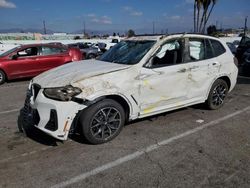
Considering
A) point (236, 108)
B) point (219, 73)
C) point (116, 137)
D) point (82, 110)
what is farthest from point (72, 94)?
point (236, 108)

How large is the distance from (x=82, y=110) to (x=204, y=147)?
1.94 metres

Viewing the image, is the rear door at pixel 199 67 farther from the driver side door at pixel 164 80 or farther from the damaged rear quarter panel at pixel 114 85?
the damaged rear quarter panel at pixel 114 85

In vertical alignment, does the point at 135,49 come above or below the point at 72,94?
above

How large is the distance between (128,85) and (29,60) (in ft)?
24.2

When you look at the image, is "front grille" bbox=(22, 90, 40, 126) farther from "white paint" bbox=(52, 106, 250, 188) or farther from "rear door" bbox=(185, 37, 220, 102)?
"rear door" bbox=(185, 37, 220, 102)

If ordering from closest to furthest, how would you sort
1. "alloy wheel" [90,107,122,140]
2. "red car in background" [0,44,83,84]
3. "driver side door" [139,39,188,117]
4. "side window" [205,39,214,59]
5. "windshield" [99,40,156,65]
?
"alloy wheel" [90,107,122,140] < "driver side door" [139,39,188,117] < "windshield" [99,40,156,65] < "side window" [205,39,214,59] < "red car in background" [0,44,83,84]

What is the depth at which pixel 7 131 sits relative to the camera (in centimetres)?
486

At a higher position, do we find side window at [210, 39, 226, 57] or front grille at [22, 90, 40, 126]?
side window at [210, 39, 226, 57]

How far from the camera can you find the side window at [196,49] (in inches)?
206

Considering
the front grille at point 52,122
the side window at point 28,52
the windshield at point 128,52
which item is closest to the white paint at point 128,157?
the front grille at point 52,122

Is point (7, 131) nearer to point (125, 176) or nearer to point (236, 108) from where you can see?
point (125, 176)

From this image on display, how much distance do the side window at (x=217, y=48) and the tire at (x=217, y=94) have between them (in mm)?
597

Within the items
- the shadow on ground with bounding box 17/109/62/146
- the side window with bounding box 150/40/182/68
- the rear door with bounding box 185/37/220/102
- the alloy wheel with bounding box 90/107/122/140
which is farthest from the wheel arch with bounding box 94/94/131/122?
the rear door with bounding box 185/37/220/102

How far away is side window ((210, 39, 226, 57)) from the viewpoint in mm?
5713
